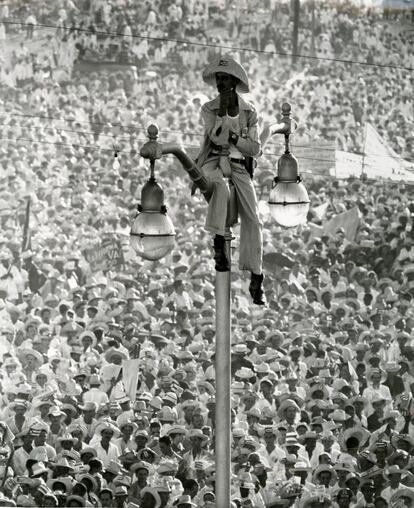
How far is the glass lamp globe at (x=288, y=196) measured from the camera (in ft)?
22.2

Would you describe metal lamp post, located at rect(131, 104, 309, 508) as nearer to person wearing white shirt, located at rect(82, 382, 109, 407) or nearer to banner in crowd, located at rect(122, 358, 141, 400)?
person wearing white shirt, located at rect(82, 382, 109, 407)

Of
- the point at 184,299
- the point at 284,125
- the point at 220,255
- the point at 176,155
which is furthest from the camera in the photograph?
the point at 184,299

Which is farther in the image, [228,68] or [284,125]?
[284,125]

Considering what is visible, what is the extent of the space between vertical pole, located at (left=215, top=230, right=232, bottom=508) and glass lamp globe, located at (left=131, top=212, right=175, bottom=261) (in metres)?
0.42

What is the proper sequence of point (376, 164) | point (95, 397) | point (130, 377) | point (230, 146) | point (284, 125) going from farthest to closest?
point (376, 164), point (130, 377), point (95, 397), point (284, 125), point (230, 146)

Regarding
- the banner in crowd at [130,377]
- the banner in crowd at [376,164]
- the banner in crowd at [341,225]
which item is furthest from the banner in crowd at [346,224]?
the banner in crowd at [130,377]

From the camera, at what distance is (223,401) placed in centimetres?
549

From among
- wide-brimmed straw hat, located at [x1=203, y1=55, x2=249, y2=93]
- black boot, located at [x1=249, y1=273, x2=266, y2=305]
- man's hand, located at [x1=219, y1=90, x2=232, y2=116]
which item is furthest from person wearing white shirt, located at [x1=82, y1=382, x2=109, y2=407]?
wide-brimmed straw hat, located at [x1=203, y1=55, x2=249, y2=93]

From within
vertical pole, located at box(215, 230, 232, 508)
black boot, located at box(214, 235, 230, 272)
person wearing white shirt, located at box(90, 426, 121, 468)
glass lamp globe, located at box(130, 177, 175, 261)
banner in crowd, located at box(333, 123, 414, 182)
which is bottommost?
person wearing white shirt, located at box(90, 426, 121, 468)

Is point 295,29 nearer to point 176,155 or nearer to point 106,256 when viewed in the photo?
point 106,256

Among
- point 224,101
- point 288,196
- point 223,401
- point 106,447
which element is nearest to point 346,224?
point 106,447

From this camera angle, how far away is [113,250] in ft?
78.5

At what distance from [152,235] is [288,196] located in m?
1.30

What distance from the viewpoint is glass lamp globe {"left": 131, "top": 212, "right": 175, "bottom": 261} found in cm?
571
